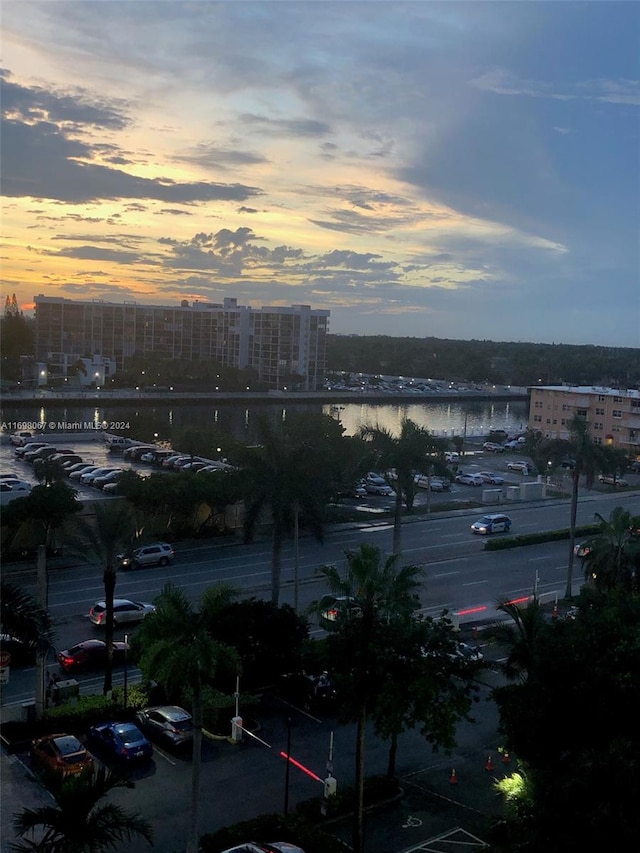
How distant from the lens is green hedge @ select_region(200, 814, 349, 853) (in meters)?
7.00

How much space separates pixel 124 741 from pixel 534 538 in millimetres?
12812

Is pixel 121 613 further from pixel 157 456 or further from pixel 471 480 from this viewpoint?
pixel 471 480

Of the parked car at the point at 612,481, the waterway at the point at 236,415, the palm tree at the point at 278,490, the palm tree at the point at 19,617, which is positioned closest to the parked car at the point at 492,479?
the parked car at the point at 612,481

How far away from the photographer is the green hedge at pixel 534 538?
18.4 m

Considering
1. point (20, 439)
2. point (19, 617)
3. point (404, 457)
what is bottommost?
point (20, 439)

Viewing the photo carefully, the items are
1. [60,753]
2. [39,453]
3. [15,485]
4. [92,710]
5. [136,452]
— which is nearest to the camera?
[60,753]

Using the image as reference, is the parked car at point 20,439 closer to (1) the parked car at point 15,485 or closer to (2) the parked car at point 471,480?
(1) the parked car at point 15,485

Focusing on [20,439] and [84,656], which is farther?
[20,439]

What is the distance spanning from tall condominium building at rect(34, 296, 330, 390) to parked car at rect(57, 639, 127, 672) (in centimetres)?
Answer: 6017

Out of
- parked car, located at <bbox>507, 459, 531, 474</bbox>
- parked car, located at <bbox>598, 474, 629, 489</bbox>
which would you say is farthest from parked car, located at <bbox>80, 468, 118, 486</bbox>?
parked car, located at <bbox>598, 474, 629, 489</bbox>

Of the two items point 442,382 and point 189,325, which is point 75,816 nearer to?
point 189,325

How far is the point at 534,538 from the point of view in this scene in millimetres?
19234

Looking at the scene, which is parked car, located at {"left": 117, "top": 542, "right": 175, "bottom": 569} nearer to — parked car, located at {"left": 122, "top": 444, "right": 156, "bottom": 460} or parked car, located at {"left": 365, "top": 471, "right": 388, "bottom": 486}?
parked car, located at {"left": 122, "top": 444, "right": 156, "bottom": 460}

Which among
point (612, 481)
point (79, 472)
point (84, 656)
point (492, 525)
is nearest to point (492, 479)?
point (612, 481)
